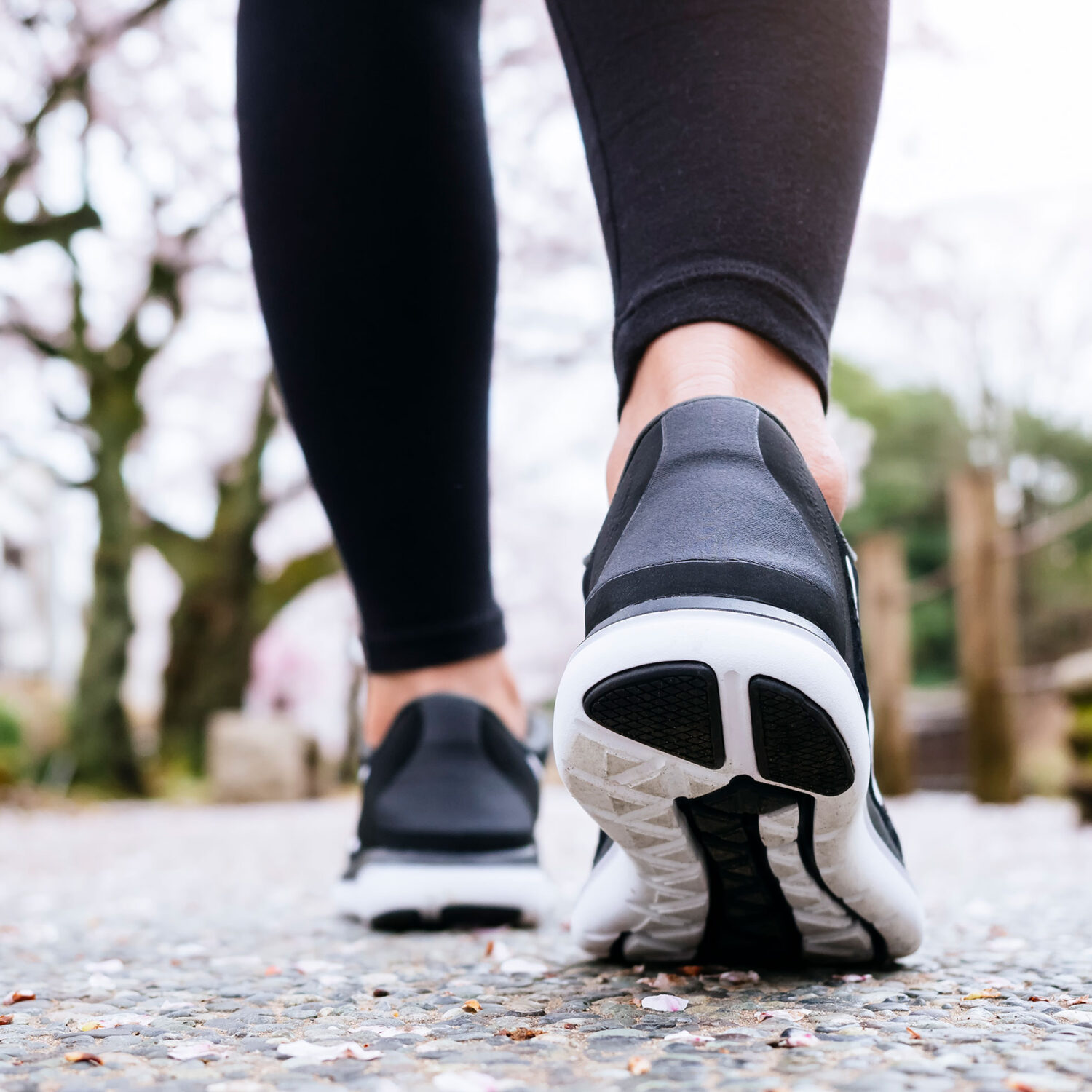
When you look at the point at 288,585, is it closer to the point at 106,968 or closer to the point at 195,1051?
the point at 106,968

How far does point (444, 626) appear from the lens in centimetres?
99

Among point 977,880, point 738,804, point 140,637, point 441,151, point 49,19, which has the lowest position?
point 977,880

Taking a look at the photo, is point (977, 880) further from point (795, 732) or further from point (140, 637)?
→ point (140, 637)

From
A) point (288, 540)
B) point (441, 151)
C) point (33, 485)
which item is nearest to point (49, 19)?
point (288, 540)

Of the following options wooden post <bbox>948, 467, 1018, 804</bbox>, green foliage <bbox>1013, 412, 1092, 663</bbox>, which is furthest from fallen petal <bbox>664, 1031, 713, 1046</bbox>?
green foliage <bbox>1013, 412, 1092, 663</bbox>

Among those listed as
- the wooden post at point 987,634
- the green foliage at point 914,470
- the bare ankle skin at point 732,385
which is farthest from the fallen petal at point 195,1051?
the green foliage at point 914,470

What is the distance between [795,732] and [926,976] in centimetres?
30

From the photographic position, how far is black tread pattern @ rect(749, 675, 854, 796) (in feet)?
1.72

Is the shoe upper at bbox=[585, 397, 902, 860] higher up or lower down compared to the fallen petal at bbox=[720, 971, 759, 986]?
higher up

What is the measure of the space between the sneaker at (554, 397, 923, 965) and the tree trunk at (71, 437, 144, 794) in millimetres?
6068

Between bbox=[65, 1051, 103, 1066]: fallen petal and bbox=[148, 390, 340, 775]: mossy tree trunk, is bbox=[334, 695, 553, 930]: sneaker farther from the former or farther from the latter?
bbox=[148, 390, 340, 775]: mossy tree trunk

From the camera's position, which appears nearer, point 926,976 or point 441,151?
point 926,976

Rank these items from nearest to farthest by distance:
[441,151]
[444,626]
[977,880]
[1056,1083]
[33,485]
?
[1056,1083]
[441,151]
[444,626]
[977,880]
[33,485]

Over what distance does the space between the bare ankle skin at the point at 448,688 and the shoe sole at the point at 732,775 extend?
0.36m
